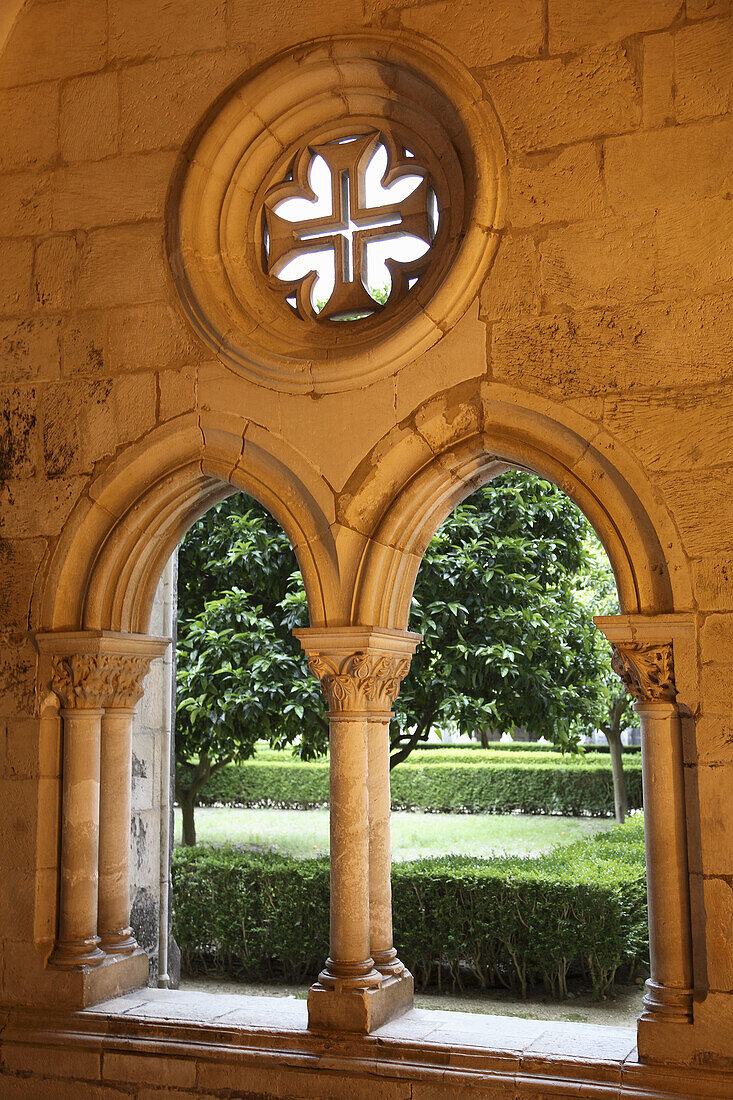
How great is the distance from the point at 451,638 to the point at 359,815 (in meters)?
2.48

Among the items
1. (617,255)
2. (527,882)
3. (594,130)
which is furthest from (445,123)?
(527,882)

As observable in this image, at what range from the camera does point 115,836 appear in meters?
4.01

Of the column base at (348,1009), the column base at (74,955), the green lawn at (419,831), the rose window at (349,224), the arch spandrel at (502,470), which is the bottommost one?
the green lawn at (419,831)

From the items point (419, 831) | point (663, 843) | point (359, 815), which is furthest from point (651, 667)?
point (419, 831)

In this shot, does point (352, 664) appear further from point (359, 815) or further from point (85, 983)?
point (85, 983)

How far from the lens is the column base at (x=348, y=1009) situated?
3.42m

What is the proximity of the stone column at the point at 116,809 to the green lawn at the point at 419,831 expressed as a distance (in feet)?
14.9

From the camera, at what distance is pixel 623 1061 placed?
3127 millimetres

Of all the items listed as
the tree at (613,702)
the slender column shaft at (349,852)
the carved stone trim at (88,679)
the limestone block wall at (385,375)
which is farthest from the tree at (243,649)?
the tree at (613,702)

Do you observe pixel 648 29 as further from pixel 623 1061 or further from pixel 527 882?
pixel 527 882

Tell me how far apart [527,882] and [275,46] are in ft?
13.9

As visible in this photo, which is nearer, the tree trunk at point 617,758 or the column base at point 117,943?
the column base at point 117,943

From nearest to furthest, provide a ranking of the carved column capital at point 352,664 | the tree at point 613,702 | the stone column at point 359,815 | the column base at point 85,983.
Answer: the stone column at point 359,815
the carved column capital at point 352,664
the column base at point 85,983
the tree at point 613,702

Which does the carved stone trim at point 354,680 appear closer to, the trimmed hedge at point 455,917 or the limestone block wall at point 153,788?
the limestone block wall at point 153,788
